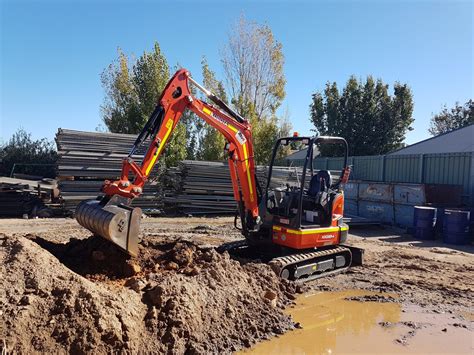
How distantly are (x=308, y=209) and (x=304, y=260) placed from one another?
105cm

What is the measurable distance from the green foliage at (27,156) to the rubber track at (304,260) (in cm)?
2159

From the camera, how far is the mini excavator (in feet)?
22.2

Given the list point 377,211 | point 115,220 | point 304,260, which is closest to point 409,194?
point 377,211

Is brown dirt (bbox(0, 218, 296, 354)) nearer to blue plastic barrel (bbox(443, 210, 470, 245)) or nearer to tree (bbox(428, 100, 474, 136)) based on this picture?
blue plastic barrel (bbox(443, 210, 470, 245))

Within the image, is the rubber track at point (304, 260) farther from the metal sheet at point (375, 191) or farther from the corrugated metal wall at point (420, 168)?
the metal sheet at point (375, 191)

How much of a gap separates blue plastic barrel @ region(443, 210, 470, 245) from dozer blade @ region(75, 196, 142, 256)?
991 cm

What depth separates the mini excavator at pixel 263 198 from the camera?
6.76 meters

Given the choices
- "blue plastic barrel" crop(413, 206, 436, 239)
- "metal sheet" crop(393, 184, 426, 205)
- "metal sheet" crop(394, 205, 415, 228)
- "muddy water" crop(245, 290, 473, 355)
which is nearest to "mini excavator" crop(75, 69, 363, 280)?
"muddy water" crop(245, 290, 473, 355)

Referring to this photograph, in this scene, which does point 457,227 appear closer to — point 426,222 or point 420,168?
point 426,222

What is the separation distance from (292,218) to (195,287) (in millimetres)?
2737

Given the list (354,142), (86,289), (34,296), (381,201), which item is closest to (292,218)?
(86,289)

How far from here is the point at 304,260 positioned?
742 centimetres

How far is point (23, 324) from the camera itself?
157 inches

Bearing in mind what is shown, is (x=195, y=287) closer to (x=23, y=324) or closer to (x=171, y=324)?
(x=171, y=324)
